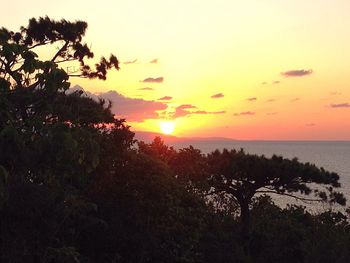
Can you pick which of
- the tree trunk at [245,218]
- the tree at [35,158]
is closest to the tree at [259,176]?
the tree trunk at [245,218]

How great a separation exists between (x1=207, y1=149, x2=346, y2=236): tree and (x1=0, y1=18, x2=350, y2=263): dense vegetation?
0.20 feet

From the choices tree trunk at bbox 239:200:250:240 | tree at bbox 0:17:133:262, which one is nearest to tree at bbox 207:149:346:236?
tree trunk at bbox 239:200:250:240

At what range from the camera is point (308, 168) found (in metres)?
26.0

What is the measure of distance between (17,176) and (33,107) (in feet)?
8.00

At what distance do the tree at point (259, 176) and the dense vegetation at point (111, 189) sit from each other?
6 cm

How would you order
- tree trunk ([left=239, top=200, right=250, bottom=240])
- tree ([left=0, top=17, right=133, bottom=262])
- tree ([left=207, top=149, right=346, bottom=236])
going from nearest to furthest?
tree ([left=0, top=17, right=133, bottom=262])
tree ([left=207, top=149, right=346, bottom=236])
tree trunk ([left=239, top=200, right=250, bottom=240])

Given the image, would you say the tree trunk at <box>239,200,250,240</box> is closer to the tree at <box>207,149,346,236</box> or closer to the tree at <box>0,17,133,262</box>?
the tree at <box>207,149,346,236</box>

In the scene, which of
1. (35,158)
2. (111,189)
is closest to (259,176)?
(111,189)

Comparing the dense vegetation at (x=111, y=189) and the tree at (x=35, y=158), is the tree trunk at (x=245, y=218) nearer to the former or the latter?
the dense vegetation at (x=111, y=189)

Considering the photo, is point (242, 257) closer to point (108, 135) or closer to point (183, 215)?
point (183, 215)

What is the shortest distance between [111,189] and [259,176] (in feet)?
33.6

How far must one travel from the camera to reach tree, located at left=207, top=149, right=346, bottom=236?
2588cm

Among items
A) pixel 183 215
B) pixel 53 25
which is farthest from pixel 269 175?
pixel 53 25

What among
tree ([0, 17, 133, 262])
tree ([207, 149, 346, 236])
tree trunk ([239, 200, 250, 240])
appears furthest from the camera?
tree trunk ([239, 200, 250, 240])
